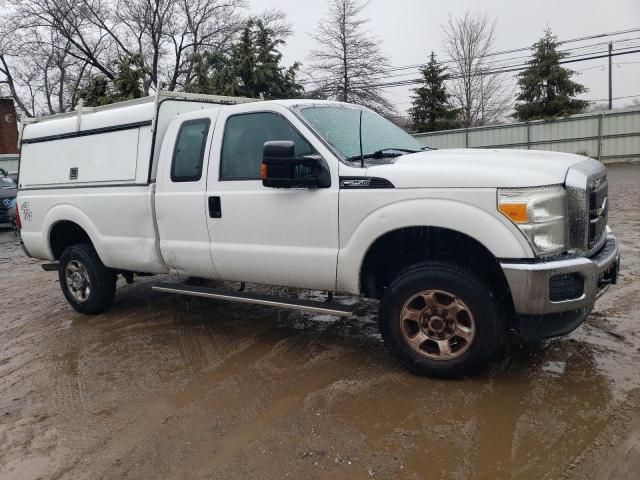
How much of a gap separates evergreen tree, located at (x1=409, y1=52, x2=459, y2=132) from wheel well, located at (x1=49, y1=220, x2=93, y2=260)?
27998mm

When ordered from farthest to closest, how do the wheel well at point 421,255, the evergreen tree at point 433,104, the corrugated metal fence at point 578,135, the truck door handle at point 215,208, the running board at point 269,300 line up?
1. the evergreen tree at point 433,104
2. the corrugated metal fence at point 578,135
3. the truck door handle at point 215,208
4. the running board at point 269,300
5. the wheel well at point 421,255

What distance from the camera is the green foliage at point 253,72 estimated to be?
19.5 metres

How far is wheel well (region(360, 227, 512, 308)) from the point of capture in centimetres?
380

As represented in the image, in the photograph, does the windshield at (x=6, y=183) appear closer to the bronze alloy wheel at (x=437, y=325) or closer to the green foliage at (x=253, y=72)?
the green foliage at (x=253, y=72)

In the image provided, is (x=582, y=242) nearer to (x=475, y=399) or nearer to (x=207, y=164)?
(x=475, y=399)

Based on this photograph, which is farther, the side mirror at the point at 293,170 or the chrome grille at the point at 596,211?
the side mirror at the point at 293,170

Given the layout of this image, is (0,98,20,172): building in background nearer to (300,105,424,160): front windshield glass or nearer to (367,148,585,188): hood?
(300,105,424,160): front windshield glass

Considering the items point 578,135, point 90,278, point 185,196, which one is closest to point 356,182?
point 185,196

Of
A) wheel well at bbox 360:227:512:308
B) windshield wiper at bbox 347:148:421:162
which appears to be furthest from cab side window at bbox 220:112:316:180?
wheel well at bbox 360:227:512:308

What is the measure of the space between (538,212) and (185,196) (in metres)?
2.96

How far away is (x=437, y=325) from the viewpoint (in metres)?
3.78

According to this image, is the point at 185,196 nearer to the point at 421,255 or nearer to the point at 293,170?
the point at 293,170

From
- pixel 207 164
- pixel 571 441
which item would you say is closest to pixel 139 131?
pixel 207 164

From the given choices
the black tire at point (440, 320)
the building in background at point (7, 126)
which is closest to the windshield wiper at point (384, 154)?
the black tire at point (440, 320)
